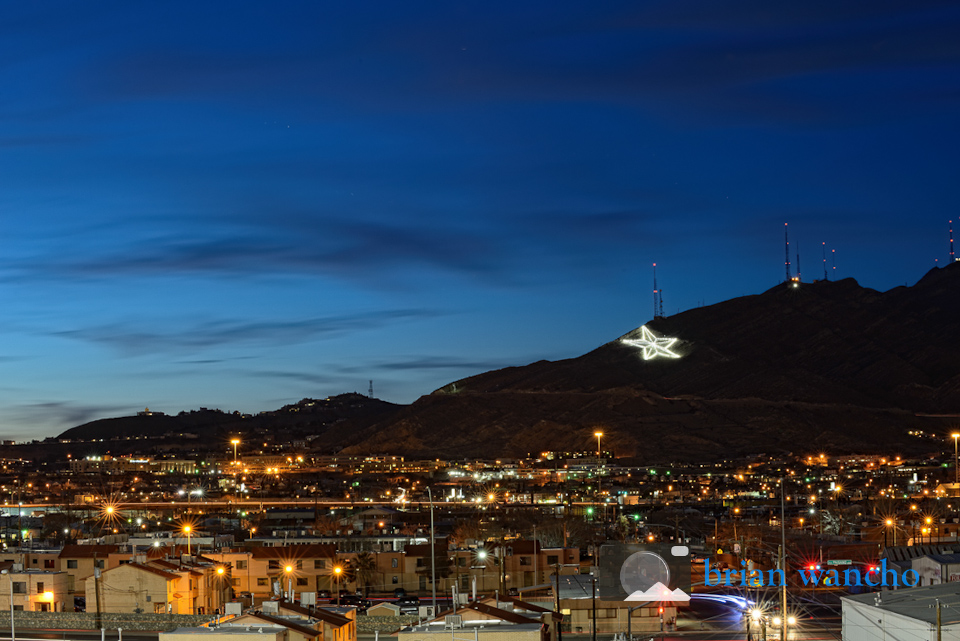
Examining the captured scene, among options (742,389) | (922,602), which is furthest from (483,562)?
(742,389)

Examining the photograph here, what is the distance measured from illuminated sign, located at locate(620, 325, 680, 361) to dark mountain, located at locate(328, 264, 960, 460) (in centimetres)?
115

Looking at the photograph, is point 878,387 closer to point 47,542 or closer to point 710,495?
point 710,495

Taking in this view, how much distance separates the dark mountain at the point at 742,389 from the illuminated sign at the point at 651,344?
1154mm

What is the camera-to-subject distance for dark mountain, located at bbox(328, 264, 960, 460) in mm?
128000

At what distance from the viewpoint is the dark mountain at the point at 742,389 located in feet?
420

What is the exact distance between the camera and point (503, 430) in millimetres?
140500

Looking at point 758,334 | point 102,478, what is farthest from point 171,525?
point 758,334

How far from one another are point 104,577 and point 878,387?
126770mm

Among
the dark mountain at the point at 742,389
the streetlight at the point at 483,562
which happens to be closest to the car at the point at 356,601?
the streetlight at the point at 483,562

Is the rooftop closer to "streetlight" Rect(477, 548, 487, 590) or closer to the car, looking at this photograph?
the car

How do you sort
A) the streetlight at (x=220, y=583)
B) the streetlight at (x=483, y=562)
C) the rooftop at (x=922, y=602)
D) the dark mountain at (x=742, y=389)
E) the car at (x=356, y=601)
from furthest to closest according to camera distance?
the dark mountain at (x=742, y=389), the streetlight at (x=483, y=562), the streetlight at (x=220, y=583), the car at (x=356, y=601), the rooftop at (x=922, y=602)

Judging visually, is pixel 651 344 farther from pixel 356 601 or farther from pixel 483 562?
pixel 356 601

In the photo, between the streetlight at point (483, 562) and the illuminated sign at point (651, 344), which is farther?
the illuminated sign at point (651, 344)

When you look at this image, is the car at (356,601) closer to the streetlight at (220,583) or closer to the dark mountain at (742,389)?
the streetlight at (220,583)
